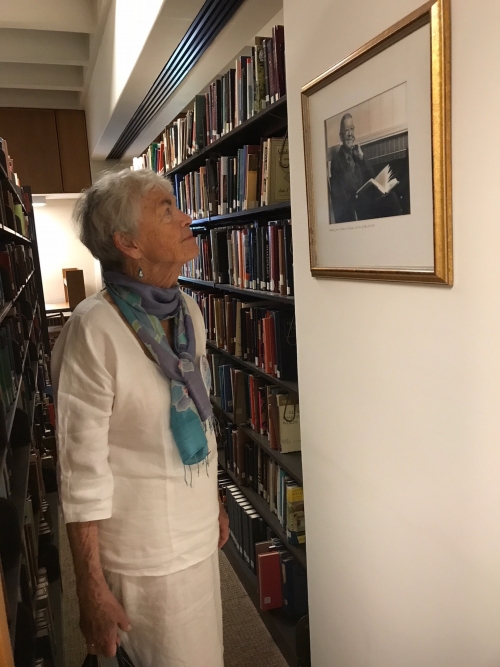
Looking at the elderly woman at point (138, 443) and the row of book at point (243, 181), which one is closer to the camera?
the elderly woman at point (138, 443)

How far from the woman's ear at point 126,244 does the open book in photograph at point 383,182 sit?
578 millimetres

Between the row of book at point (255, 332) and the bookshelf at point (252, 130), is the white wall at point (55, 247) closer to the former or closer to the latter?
the row of book at point (255, 332)

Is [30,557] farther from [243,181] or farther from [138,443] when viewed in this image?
[243,181]

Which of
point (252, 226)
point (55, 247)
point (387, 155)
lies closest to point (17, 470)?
point (252, 226)

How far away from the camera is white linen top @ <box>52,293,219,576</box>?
3.72 feet

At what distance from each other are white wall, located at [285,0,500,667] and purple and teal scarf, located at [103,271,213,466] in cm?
41

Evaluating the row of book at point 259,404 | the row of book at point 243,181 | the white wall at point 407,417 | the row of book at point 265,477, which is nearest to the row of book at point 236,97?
the row of book at point 243,181

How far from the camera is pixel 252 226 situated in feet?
7.20

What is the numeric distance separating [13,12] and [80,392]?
11.3 ft

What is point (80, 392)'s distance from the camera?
1134 millimetres

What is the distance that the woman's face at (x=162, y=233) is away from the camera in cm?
129

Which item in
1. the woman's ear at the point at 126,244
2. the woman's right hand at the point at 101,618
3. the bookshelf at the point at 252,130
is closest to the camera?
the woman's right hand at the point at 101,618

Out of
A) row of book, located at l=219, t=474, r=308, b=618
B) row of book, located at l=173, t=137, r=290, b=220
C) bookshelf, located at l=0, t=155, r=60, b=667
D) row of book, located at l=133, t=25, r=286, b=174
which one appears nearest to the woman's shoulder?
bookshelf, located at l=0, t=155, r=60, b=667

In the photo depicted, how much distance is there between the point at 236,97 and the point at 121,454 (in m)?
1.61
